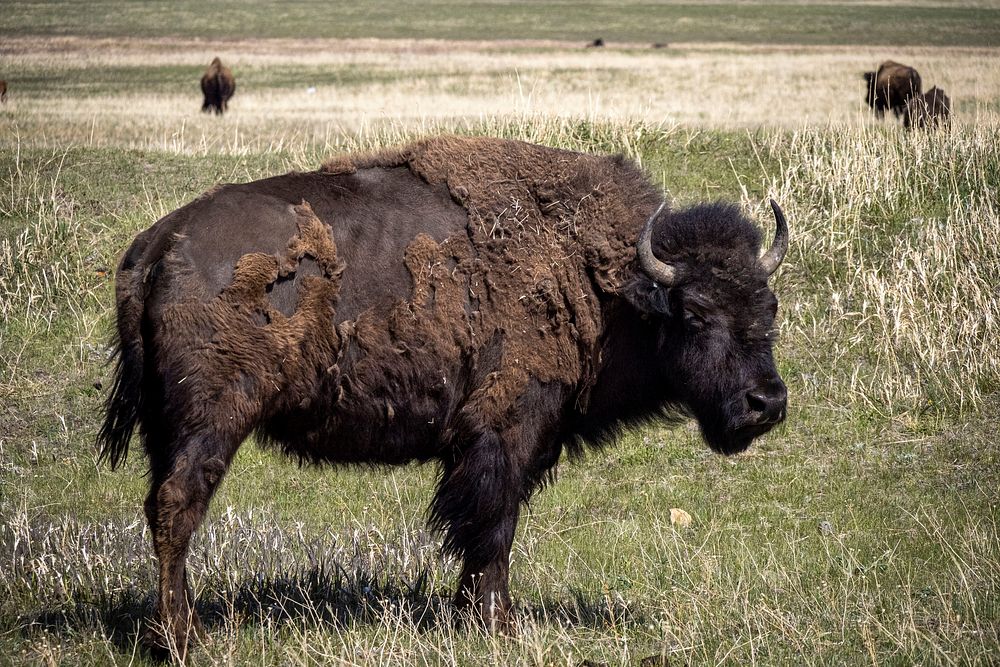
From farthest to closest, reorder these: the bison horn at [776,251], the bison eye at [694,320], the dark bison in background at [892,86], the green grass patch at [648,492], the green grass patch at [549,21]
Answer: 1. the green grass patch at [549,21]
2. the dark bison in background at [892,86]
3. the bison horn at [776,251]
4. the bison eye at [694,320]
5. the green grass patch at [648,492]

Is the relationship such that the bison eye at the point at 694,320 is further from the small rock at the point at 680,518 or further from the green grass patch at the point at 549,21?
the green grass patch at the point at 549,21

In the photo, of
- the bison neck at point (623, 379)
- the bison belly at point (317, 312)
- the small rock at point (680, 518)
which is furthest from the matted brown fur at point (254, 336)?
the small rock at point (680, 518)

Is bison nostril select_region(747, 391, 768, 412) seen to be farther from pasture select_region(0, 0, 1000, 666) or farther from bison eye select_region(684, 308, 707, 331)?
pasture select_region(0, 0, 1000, 666)

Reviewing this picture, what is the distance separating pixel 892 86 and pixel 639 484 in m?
22.3

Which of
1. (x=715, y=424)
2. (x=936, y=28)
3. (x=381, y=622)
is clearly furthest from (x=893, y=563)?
(x=936, y=28)

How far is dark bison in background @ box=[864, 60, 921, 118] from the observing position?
1023 inches

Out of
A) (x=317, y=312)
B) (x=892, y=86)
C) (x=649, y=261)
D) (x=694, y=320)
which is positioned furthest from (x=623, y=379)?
(x=892, y=86)

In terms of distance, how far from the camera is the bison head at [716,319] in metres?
5.36

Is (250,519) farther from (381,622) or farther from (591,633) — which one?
(591,633)

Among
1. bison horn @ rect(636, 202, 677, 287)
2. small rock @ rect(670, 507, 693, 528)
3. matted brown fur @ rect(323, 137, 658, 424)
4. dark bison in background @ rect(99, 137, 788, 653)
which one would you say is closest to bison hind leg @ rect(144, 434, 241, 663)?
dark bison in background @ rect(99, 137, 788, 653)

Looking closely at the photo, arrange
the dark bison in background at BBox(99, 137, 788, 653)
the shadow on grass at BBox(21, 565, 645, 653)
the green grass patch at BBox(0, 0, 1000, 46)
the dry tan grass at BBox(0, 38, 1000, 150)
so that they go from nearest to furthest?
the dark bison in background at BBox(99, 137, 788, 653)
the shadow on grass at BBox(21, 565, 645, 653)
the dry tan grass at BBox(0, 38, 1000, 150)
the green grass patch at BBox(0, 0, 1000, 46)

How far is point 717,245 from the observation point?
218 inches

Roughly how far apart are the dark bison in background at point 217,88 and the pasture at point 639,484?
1196 centimetres

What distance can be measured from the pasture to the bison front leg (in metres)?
0.22
